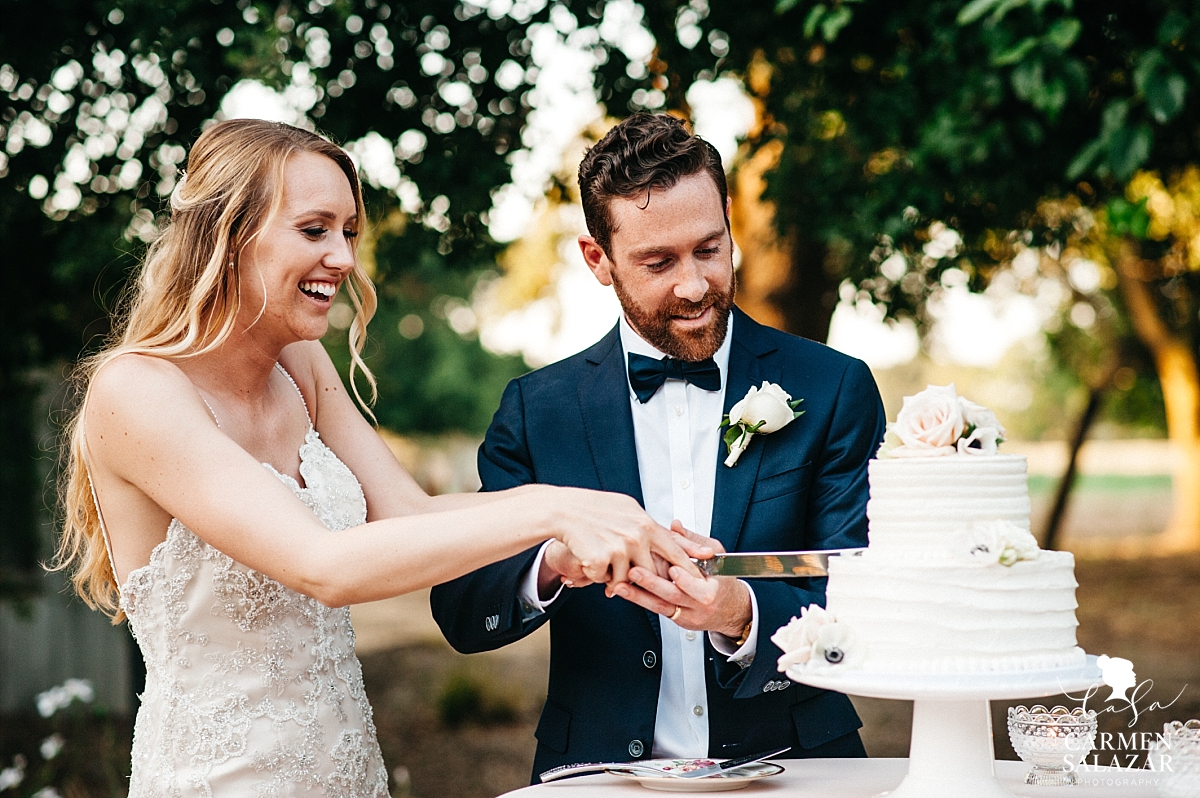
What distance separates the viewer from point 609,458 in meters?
3.50

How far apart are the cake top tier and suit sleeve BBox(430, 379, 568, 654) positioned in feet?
3.36

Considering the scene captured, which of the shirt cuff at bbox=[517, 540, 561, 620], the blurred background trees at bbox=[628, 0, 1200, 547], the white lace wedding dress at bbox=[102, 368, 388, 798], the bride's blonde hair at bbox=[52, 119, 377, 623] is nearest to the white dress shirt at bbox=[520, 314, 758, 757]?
the shirt cuff at bbox=[517, 540, 561, 620]

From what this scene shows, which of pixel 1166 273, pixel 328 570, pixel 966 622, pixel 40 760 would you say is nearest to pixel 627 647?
pixel 328 570

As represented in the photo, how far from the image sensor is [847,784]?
9.47 feet

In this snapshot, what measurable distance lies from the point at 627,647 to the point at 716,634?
1.16ft

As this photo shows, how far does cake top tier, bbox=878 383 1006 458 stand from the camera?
8.25 feet

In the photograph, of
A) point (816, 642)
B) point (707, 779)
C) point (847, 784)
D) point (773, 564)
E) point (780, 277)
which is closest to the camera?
point (816, 642)

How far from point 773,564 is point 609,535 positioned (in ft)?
1.80

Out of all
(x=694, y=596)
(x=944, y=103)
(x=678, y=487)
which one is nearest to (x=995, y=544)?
(x=694, y=596)

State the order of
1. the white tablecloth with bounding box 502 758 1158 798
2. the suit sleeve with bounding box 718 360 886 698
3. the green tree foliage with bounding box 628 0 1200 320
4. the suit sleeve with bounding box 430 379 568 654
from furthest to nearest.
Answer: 1. the green tree foliage with bounding box 628 0 1200 320
2. the suit sleeve with bounding box 718 360 886 698
3. the suit sleeve with bounding box 430 379 568 654
4. the white tablecloth with bounding box 502 758 1158 798

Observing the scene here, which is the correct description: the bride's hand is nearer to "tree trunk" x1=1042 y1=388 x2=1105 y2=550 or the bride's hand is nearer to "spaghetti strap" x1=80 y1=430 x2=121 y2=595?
"spaghetti strap" x1=80 y1=430 x2=121 y2=595

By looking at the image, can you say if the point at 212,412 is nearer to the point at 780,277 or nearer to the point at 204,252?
the point at 204,252

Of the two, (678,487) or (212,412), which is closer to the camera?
(212,412)

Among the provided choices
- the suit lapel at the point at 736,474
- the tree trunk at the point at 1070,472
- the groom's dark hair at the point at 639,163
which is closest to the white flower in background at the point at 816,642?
the suit lapel at the point at 736,474
